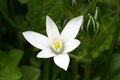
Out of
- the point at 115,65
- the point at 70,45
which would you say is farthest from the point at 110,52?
the point at 70,45

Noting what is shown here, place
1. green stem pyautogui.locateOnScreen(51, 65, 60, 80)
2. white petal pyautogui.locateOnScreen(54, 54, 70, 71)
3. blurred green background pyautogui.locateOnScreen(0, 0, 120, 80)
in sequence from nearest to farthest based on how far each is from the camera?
white petal pyautogui.locateOnScreen(54, 54, 70, 71), blurred green background pyautogui.locateOnScreen(0, 0, 120, 80), green stem pyautogui.locateOnScreen(51, 65, 60, 80)

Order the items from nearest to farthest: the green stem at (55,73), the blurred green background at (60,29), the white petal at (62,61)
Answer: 1. the white petal at (62,61)
2. the blurred green background at (60,29)
3. the green stem at (55,73)

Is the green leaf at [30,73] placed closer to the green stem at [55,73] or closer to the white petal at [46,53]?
the green stem at [55,73]

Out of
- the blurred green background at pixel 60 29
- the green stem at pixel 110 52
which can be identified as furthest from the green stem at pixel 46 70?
the green stem at pixel 110 52

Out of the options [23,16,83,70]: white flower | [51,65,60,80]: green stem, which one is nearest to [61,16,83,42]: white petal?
[23,16,83,70]: white flower

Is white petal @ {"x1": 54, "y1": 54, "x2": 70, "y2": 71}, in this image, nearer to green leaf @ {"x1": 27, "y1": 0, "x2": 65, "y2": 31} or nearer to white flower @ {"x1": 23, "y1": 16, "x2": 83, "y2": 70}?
white flower @ {"x1": 23, "y1": 16, "x2": 83, "y2": 70}

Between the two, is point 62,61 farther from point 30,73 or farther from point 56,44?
point 30,73
